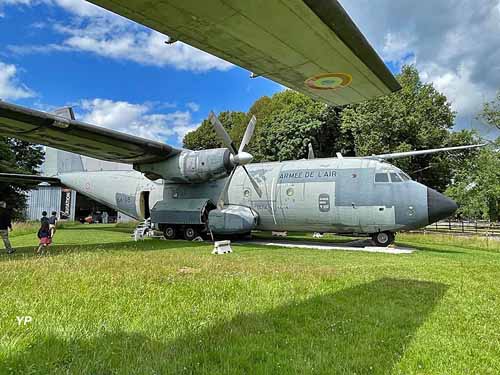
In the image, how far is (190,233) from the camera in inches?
710

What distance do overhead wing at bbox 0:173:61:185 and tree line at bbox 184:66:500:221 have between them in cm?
1805

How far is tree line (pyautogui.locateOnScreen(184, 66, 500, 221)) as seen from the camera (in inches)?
1196

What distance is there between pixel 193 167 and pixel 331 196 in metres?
5.95

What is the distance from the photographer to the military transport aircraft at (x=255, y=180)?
2.57 meters

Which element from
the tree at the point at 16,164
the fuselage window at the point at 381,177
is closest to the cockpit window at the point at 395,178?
the fuselage window at the point at 381,177

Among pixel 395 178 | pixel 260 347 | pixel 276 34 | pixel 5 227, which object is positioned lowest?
pixel 260 347

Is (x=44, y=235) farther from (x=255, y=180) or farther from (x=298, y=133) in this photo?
(x=298, y=133)

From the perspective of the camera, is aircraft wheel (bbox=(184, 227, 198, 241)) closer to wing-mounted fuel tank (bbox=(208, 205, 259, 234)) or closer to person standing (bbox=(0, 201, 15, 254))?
wing-mounted fuel tank (bbox=(208, 205, 259, 234))

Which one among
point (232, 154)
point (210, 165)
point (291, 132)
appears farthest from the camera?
point (291, 132)

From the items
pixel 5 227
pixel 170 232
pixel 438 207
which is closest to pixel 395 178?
pixel 438 207

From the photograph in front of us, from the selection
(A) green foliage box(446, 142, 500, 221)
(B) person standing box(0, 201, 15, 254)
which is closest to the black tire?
(B) person standing box(0, 201, 15, 254)

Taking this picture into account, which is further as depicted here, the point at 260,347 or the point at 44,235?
the point at 44,235

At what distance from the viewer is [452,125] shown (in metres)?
32.2

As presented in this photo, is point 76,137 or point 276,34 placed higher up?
point 76,137
